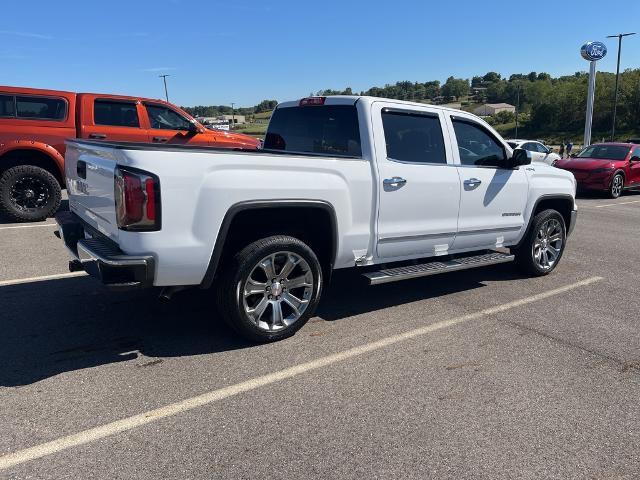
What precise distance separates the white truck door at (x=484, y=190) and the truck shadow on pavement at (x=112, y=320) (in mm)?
663

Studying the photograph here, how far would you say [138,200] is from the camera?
3262mm

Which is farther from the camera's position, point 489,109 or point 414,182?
point 489,109

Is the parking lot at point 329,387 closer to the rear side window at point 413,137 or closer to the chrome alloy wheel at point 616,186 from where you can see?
the rear side window at point 413,137

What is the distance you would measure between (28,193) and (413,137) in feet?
22.3

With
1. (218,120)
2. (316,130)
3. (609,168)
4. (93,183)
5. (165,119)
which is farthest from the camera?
(218,120)

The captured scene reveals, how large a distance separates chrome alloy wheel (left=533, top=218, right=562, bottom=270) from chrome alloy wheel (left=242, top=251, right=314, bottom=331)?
3266 millimetres

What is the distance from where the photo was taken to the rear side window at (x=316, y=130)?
4.62 meters

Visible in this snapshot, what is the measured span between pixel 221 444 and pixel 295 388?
2.38ft

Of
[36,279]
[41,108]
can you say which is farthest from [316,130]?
[41,108]

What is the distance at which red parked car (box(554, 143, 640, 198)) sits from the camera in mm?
15039

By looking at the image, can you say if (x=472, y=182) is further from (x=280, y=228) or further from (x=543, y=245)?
(x=280, y=228)

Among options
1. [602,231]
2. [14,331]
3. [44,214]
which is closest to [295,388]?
[14,331]

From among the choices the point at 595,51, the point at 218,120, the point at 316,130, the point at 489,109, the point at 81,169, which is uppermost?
the point at 489,109

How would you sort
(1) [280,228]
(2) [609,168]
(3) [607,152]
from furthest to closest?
(3) [607,152] → (2) [609,168] → (1) [280,228]
